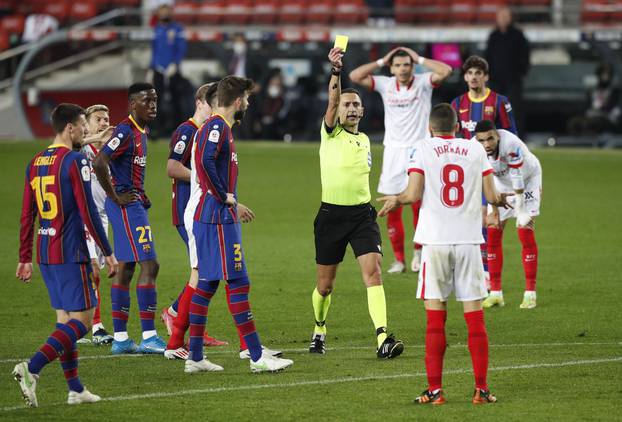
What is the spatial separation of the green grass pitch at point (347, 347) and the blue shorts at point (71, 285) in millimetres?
667

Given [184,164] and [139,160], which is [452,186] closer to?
[184,164]

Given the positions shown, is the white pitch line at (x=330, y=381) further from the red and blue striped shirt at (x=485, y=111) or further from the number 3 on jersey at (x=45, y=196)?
the red and blue striped shirt at (x=485, y=111)

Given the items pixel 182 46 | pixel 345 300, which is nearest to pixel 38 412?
pixel 345 300

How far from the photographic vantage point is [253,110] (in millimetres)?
28766

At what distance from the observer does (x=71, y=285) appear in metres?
8.13

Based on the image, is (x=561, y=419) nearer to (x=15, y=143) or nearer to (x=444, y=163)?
(x=444, y=163)

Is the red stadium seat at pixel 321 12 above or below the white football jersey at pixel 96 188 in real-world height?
above

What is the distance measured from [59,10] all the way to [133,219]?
77.0ft

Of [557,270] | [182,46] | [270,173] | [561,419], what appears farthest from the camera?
[182,46]

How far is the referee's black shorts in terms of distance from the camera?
10.1 m

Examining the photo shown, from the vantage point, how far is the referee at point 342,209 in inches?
396

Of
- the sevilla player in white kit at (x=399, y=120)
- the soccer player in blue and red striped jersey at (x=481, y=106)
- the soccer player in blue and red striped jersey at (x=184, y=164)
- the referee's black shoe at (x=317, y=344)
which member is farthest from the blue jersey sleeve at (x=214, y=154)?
the sevilla player in white kit at (x=399, y=120)

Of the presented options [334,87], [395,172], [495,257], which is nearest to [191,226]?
[334,87]

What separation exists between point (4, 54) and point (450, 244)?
23636 mm
